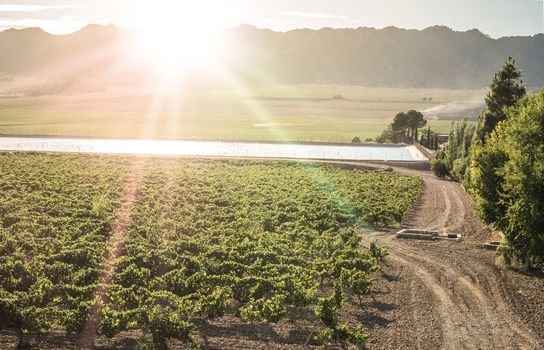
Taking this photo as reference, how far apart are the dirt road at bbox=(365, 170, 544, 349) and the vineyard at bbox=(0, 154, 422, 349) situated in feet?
5.70

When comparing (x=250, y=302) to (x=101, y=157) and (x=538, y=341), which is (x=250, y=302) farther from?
(x=101, y=157)

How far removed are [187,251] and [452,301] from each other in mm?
15343

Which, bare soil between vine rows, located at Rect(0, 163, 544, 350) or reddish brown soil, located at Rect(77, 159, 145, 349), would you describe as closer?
reddish brown soil, located at Rect(77, 159, 145, 349)

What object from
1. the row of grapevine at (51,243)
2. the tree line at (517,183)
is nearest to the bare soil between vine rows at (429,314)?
the row of grapevine at (51,243)

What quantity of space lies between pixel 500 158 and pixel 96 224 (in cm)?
2828

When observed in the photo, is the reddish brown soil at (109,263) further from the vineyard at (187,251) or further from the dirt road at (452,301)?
the dirt road at (452,301)

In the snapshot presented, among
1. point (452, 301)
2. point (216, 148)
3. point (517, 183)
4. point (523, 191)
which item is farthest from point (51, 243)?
point (216, 148)

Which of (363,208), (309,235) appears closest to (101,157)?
(363,208)

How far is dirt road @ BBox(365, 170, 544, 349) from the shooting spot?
Answer: 2577cm

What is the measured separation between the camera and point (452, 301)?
30406 mm

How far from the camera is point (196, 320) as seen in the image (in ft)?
87.1

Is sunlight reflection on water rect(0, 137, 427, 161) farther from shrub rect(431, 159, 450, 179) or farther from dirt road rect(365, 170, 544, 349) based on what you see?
dirt road rect(365, 170, 544, 349)

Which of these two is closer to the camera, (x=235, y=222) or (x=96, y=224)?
(x=96, y=224)

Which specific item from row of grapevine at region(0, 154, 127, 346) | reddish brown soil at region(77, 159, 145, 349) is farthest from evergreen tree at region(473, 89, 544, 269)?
row of grapevine at region(0, 154, 127, 346)
